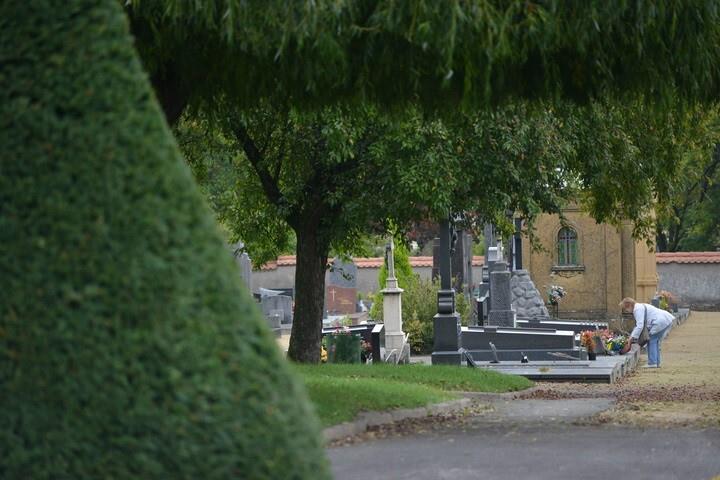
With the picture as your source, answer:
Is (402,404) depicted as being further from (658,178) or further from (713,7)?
(658,178)

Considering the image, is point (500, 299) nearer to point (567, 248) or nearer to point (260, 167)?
point (567, 248)

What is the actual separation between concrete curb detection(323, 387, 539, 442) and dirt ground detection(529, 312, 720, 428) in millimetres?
918

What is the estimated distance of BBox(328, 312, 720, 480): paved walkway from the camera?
8.93 metres

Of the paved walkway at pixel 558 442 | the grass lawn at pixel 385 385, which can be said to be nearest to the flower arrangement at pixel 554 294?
the grass lawn at pixel 385 385

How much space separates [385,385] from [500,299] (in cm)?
1759

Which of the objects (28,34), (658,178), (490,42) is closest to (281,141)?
(658,178)

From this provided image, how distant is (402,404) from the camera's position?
12930 millimetres

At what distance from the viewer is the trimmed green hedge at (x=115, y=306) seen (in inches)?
155

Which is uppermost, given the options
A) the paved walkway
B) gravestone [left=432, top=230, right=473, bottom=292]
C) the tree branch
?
the tree branch

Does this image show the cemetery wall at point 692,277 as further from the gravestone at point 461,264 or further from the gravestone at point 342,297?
the gravestone at point 461,264

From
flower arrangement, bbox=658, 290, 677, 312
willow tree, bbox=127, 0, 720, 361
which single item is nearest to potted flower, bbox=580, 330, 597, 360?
willow tree, bbox=127, 0, 720, 361

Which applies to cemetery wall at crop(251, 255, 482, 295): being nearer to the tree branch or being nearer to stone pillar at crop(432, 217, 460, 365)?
stone pillar at crop(432, 217, 460, 365)

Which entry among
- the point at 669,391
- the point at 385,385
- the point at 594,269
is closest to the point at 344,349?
the point at 669,391

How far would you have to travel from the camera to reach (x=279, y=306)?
138 feet
